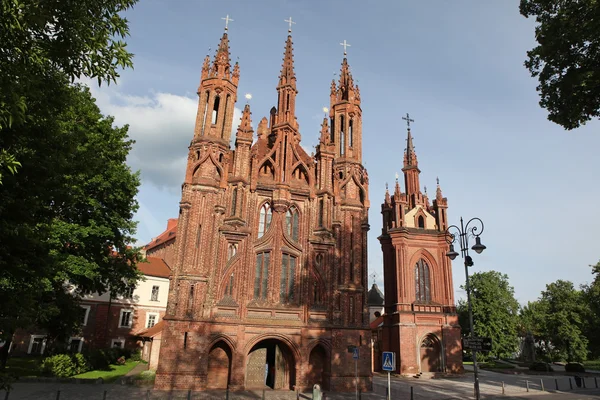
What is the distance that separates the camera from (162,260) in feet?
176

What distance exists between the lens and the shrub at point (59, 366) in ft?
81.9

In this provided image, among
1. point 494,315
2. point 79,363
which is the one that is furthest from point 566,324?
point 79,363

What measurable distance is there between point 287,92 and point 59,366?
77.8ft

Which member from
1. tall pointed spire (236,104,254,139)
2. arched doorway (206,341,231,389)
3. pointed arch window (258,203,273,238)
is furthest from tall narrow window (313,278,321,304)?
tall pointed spire (236,104,254,139)

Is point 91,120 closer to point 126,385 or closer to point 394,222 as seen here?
point 126,385

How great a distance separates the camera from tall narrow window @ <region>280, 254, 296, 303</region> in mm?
26584

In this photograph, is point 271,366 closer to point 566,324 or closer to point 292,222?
point 292,222

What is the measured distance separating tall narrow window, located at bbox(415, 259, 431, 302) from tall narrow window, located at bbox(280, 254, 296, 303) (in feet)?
64.4

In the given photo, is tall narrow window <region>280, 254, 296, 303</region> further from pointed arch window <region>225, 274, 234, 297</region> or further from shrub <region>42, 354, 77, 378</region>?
shrub <region>42, 354, 77, 378</region>

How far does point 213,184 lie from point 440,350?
1097 inches

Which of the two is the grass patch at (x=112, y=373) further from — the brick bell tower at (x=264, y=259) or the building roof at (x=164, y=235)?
the building roof at (x=164, y=235)

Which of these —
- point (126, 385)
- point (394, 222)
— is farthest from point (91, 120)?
point (394, 222)

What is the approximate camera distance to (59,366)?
82.8ft

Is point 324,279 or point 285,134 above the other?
point 285,134
